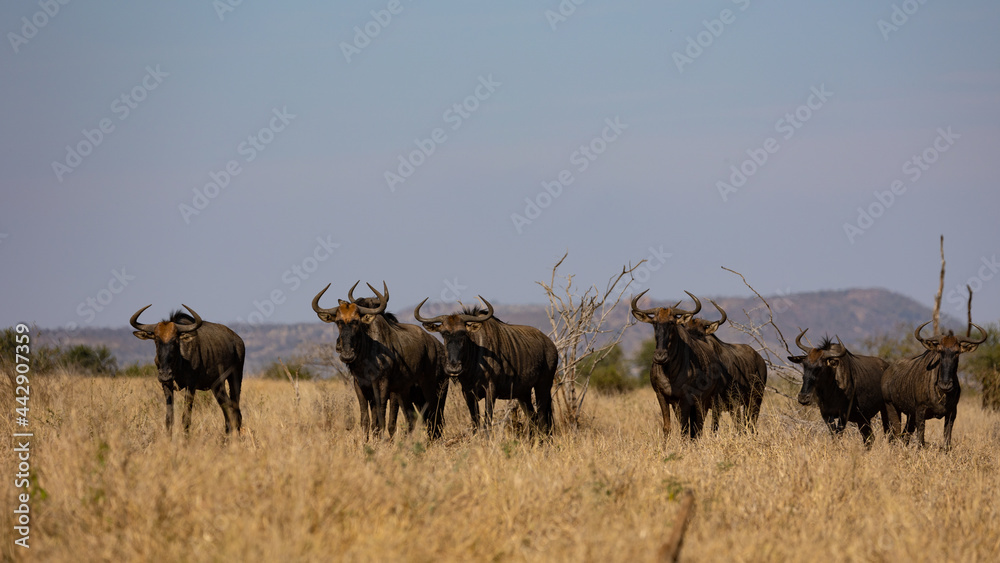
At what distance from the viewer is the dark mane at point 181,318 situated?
40.7 ft

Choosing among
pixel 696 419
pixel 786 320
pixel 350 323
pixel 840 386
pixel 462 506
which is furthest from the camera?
pixel 786 320

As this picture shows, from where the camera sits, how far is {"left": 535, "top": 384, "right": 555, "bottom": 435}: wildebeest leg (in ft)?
45.5

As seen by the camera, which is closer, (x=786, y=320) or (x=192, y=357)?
(x=192, y=357)

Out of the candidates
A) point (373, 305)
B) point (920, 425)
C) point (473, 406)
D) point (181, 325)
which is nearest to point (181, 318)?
point (181, 325)

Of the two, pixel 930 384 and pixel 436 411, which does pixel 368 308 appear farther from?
pixel 930 384

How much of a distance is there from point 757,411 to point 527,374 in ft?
13.0

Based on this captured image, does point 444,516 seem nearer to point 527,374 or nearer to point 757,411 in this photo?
point 527,374

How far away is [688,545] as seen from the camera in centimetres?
609

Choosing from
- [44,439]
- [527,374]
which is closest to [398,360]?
[527,374]

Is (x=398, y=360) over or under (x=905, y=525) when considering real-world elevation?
over

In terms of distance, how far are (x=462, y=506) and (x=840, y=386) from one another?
8.73 meters

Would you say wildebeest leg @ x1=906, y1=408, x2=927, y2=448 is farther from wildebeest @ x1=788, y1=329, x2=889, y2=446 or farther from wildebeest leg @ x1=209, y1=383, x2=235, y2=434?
wildebeest leg @ x1=209, y1=383, x2=235, y2=434

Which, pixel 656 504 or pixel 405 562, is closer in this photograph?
pixel 405 562

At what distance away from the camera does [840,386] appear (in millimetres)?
13531
